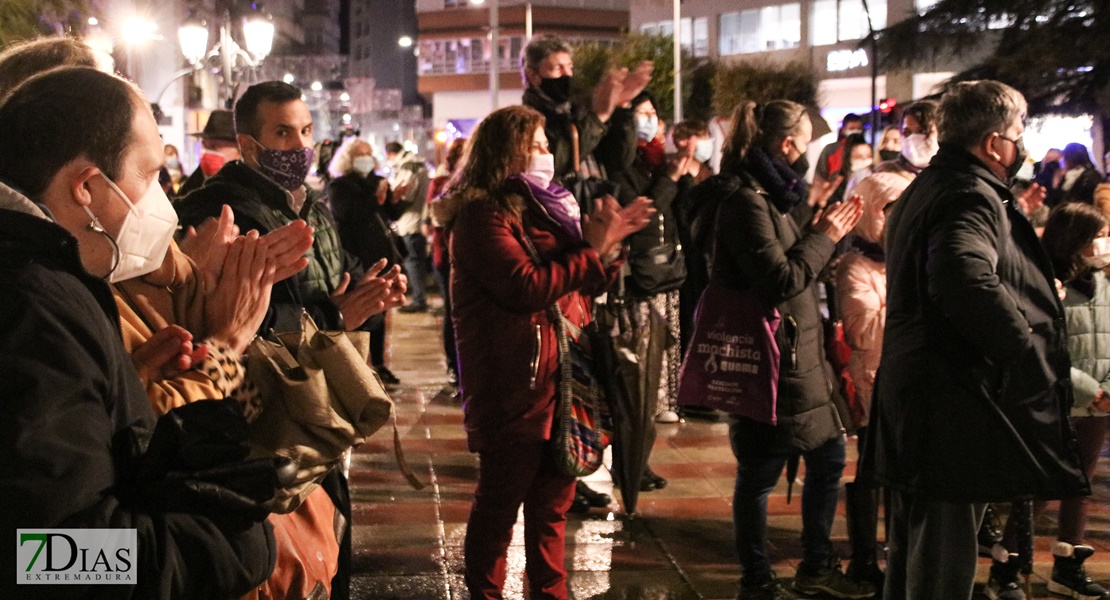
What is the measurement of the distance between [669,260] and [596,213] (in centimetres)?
344

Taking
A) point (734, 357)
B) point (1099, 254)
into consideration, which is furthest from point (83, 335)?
point (1099, 254)

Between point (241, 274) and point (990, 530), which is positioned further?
point (990, 530)

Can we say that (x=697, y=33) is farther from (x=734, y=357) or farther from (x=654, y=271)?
(x=734, y=357)

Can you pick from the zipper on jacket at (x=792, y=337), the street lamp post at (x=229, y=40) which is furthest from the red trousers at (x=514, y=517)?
the street lamp post at (x=229, y=40)

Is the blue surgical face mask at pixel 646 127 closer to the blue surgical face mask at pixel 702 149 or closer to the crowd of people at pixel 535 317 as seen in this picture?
the crowd of people at pixel 535 317

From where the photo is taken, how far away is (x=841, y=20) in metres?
49.8

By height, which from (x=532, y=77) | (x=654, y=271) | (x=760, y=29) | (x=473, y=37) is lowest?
(x=654, y=271)

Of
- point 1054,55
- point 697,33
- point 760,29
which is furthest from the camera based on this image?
point 697,33

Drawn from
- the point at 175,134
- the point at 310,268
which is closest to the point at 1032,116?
the point at 310,268

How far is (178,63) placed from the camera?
169 ft

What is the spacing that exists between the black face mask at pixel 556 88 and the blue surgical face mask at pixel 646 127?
1.36 m

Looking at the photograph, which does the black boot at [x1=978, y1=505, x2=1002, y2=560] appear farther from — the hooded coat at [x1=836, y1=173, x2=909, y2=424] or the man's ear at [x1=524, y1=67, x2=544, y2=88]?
the man's ear at [x1=524, y1=67, x2=544, y2=88]

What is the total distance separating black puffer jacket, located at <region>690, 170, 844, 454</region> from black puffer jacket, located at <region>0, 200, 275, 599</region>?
131 inches

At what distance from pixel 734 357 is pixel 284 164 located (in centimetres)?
214
